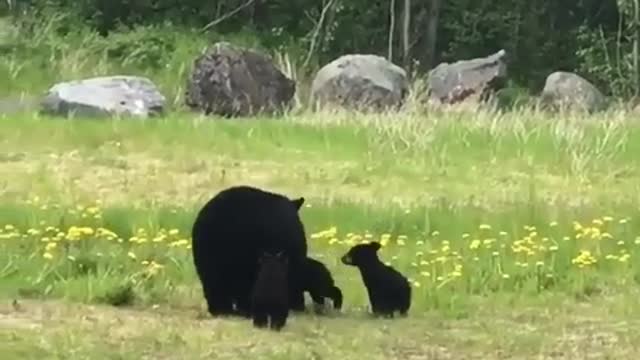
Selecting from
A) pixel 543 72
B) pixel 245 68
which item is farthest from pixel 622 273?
pixel 543 72

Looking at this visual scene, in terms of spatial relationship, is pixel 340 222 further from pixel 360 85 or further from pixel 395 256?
pixel 360 85

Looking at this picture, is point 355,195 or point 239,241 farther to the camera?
point 355,195

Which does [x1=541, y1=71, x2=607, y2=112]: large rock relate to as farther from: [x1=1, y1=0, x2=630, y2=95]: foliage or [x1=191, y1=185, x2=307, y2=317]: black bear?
[x1=191, y1=185, x2=307, y2=317]: black bear

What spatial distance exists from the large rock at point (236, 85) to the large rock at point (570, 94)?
545 centimetres

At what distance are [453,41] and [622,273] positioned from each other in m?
28.7

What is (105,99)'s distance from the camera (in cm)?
2319

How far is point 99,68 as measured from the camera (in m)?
31.1

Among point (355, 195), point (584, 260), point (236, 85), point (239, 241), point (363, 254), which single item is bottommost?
point (355, 195)

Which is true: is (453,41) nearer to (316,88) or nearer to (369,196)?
(316,88)

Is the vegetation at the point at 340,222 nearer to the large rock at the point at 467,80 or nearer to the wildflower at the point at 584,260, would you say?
the wildflower at the point at 584,260

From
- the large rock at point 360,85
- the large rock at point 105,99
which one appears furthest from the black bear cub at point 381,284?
the large rock at point 360,85

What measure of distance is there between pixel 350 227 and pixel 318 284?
3806 mm

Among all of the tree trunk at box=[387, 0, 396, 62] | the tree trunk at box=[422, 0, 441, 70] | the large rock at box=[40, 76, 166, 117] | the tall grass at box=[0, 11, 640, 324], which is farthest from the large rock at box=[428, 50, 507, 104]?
the tree trunk at box=[422, 0, 441, 70]

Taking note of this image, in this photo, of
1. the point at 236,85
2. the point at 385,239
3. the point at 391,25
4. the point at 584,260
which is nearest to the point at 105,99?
the point at 236,85
